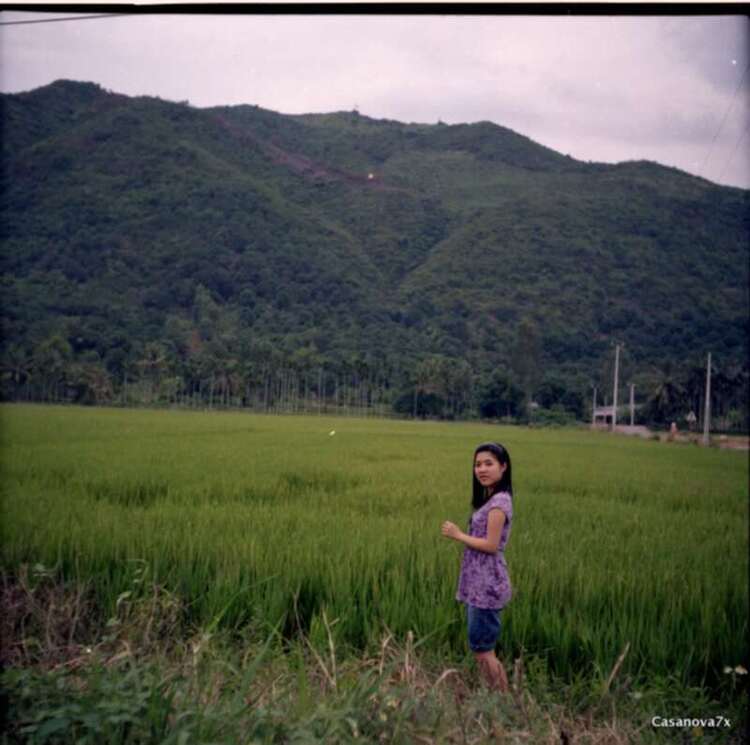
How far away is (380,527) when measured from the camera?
2.63 m

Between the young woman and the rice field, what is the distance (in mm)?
160

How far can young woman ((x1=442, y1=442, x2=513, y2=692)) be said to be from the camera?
212 centimetres

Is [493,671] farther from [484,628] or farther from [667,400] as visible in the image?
[667,400]

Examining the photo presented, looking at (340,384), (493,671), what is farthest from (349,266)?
(493,671)

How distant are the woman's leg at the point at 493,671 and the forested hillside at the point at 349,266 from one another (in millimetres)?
971

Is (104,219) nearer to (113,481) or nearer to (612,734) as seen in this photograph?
(113,481)

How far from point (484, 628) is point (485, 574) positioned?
0.19 meters

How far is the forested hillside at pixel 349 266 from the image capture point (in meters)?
2.73

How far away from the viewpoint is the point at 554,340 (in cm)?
274

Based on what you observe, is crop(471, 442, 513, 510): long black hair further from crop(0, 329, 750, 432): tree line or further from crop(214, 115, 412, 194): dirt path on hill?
crop(214, 115, 412, 194): dirt path on hill

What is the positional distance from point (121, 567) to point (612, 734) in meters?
1.93

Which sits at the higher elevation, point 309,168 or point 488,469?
point 309,168

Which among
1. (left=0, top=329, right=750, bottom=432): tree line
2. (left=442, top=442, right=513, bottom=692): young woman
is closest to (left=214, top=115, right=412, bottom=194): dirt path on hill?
(left=0, top=329, right=750, bottom=432): tree line

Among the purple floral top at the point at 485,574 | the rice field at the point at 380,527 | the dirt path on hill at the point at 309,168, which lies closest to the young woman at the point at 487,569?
the purple floral top at the point at 485,574
